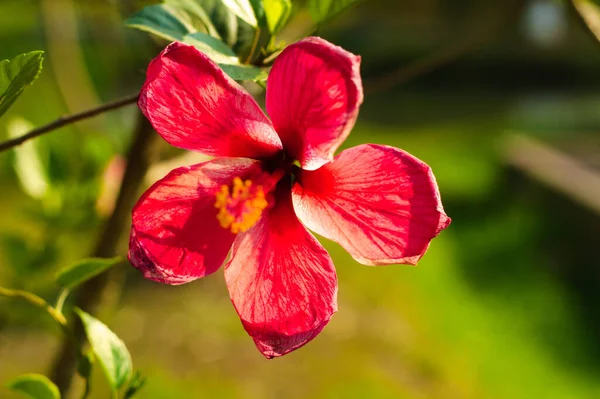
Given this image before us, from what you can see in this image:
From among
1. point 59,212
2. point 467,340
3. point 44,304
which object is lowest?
point 467,340

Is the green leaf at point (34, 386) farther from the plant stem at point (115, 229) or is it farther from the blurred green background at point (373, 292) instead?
the blurred green background at point (373, 292)

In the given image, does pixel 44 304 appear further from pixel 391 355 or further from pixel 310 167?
pixel 391 355

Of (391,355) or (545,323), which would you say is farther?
(545,323)

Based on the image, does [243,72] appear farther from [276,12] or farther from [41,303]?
[41,303]

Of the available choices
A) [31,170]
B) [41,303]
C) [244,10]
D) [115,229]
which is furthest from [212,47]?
[31,170]

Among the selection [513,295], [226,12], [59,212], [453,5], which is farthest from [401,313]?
[453,5]

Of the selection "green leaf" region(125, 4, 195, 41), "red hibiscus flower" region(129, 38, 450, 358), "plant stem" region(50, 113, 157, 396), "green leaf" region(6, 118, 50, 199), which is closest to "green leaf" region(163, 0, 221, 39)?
"green leaf" region(125, 4, 195, 41)

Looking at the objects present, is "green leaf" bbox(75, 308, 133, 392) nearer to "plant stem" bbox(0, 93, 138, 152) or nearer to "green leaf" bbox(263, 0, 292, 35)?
"plant stem" bbox(0, 93, 138, 152)
